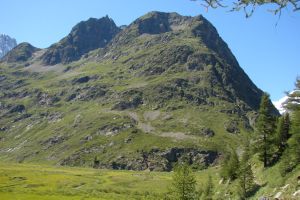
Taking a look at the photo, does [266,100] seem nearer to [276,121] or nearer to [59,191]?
[276,121]

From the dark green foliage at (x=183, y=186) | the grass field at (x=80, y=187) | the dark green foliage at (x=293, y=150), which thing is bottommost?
the grass field at (x=80, y=187)

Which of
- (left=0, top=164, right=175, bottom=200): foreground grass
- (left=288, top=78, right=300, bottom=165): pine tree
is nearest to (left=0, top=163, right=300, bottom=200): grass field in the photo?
(left=0, top=164, right=175, bottom=200): foreground grass

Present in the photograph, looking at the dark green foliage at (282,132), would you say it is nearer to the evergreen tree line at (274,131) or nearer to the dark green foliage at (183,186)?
the evergreen tree line at (274,131)

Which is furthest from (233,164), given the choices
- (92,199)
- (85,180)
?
(85,180)

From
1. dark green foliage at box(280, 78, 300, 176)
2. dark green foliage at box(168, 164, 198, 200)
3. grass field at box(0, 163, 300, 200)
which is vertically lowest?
grass field at box(0, 163, 300, 200)

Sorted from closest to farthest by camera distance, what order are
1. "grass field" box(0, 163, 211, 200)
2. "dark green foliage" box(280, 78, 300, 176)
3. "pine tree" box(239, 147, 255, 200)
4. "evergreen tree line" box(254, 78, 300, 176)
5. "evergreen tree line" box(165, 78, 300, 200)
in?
"dark green foliage" box(280, 78, 300, 176), "evergreen tree line" box(165, 78, 300, 200), "evergreen tree line" box(254, 78, 300, 176), "pine tree" box(239, 147, 255, 200), "grass field" box(0, 163, 211, 200)

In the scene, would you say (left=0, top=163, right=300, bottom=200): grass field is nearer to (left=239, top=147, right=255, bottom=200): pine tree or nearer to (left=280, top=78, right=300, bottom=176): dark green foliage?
(left=239, top=147, right=255, bottom=200): pine tree

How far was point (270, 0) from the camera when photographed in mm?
13539

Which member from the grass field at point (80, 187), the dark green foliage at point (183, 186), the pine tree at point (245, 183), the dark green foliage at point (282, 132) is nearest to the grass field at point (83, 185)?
the grass field at point (80, 187)

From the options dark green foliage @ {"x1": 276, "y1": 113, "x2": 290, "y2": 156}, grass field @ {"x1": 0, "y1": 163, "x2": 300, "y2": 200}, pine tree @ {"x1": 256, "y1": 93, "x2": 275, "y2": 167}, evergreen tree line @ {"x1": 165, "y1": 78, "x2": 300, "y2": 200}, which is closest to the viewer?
evergreen tree line @ {"x1": 165, "y1": 78, "x2": 300, "y2": 200}

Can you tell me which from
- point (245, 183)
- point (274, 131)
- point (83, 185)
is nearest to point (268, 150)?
point (274, 131)

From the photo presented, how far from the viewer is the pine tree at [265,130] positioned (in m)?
78.2

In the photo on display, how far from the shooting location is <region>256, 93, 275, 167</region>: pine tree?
78.2 metres

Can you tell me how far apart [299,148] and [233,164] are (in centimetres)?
2992
